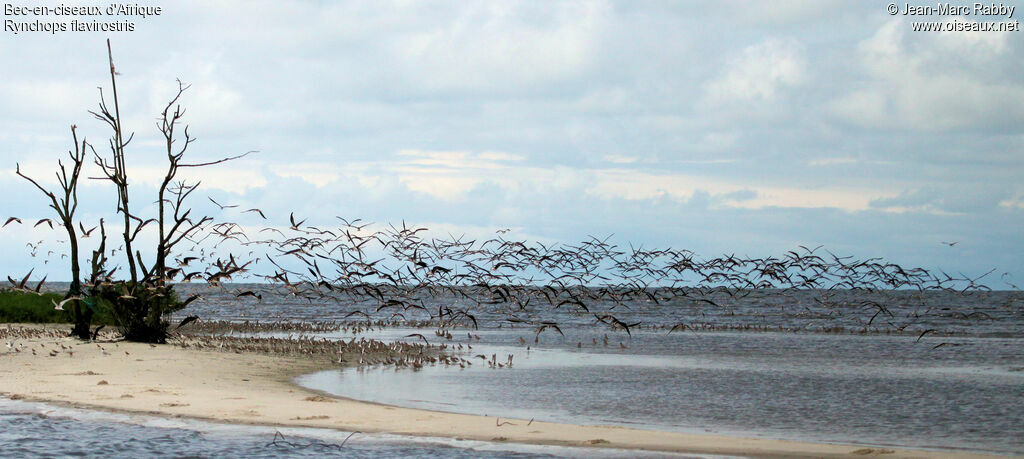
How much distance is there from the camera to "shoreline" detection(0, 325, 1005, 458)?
10.5 meters

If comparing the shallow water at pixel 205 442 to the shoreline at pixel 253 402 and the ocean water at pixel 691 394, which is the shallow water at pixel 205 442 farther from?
the shoreline at pixel 253 402

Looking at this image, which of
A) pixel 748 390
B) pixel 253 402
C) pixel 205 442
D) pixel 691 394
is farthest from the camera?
pixel 748 390

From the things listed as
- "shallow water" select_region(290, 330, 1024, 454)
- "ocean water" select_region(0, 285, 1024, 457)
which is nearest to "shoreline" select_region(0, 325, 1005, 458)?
"ocean water" select_region(0, 285, 1024, 457)

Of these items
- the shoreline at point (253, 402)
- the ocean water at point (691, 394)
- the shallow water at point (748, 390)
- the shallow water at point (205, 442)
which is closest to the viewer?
the shallow water at point (205, 442)

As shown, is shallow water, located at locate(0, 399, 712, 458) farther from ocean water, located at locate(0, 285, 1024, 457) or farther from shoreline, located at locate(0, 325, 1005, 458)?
shoreline, located at locate(0, 325, 1005, 458)

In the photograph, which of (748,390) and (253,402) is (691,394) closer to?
(748,390)

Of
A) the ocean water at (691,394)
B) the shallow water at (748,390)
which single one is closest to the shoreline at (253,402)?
the ocean water at (691,394)

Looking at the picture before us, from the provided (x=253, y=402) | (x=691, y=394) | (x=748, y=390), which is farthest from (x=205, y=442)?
(x=748, y=390)

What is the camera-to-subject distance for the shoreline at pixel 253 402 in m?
10.5

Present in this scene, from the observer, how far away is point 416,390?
1641cm

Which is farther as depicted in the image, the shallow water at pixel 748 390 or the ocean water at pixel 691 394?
the shallow water at pixel 748 390

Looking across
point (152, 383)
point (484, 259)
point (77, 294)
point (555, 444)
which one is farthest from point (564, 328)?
point (555, 444)

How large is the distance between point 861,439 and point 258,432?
26.6ft

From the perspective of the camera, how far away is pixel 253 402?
1305 cm
